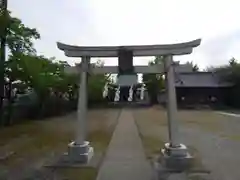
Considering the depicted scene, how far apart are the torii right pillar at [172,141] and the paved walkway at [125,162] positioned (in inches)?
20.1

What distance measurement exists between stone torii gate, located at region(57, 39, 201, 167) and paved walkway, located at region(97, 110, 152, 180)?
605 millimetres

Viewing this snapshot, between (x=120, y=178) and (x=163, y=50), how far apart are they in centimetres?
325

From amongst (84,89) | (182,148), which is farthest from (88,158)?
(182,148)

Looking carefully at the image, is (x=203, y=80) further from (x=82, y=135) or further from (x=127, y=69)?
(x=82, y=135)

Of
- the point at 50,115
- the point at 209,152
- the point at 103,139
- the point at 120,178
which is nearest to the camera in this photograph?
the point at 120,178

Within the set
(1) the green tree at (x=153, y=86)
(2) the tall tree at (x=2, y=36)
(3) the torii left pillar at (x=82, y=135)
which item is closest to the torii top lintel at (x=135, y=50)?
(3) the torii left pillar at (x=82, y=135)

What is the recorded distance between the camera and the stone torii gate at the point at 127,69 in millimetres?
8414

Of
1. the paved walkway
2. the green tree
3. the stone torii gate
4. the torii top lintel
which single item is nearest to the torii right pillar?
the stone torii gate

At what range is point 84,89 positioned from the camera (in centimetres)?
873

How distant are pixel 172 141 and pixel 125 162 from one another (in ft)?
3.85

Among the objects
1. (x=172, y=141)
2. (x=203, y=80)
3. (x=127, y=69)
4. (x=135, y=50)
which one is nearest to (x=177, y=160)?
(x=172, y=141)

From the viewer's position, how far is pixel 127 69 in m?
8.91

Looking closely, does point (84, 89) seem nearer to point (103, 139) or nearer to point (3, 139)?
point (103, 139)

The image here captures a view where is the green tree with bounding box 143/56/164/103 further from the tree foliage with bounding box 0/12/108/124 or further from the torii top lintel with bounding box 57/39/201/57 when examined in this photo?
the torii top lintel with bounding box 57/39/201/57
